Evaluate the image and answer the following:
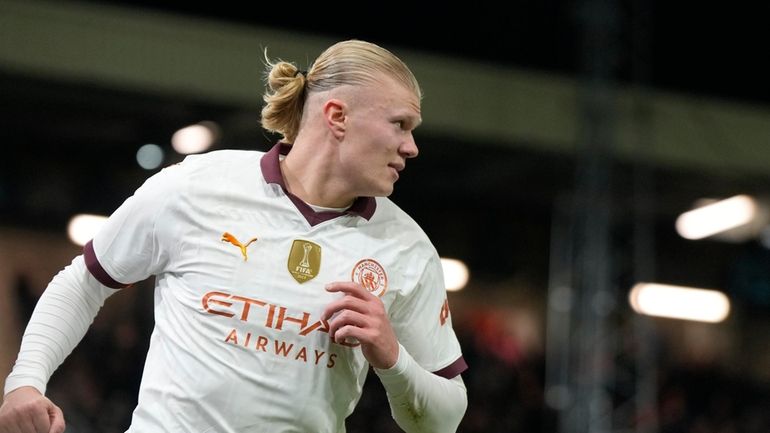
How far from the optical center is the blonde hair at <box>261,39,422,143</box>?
106 inches

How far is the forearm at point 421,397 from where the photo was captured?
2537mm

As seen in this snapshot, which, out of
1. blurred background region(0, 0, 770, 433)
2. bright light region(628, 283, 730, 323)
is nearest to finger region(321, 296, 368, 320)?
blurred background region(0, 0, 770, 433)

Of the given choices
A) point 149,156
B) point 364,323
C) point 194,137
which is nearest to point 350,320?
point 364,323

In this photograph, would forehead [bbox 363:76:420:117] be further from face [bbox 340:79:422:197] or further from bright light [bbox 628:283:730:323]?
bright light [bbox 628:283:730:323]

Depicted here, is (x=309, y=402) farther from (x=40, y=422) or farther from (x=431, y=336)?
(x=40, y=422)

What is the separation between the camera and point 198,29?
1057cm

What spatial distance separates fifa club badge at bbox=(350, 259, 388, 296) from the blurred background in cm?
680

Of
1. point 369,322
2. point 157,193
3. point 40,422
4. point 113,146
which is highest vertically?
point 113,146

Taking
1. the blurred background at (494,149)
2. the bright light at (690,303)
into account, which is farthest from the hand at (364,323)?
the bright light at (690,303)

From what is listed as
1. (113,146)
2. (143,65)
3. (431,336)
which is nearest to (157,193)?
(431,336)

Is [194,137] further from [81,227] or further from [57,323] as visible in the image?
[57,323]

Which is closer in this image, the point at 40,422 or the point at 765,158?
the point at 40,422

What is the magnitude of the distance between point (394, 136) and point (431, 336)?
44 cm

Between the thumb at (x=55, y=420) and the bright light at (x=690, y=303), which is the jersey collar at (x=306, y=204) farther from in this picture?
the bright light at (x=690, y=303)
